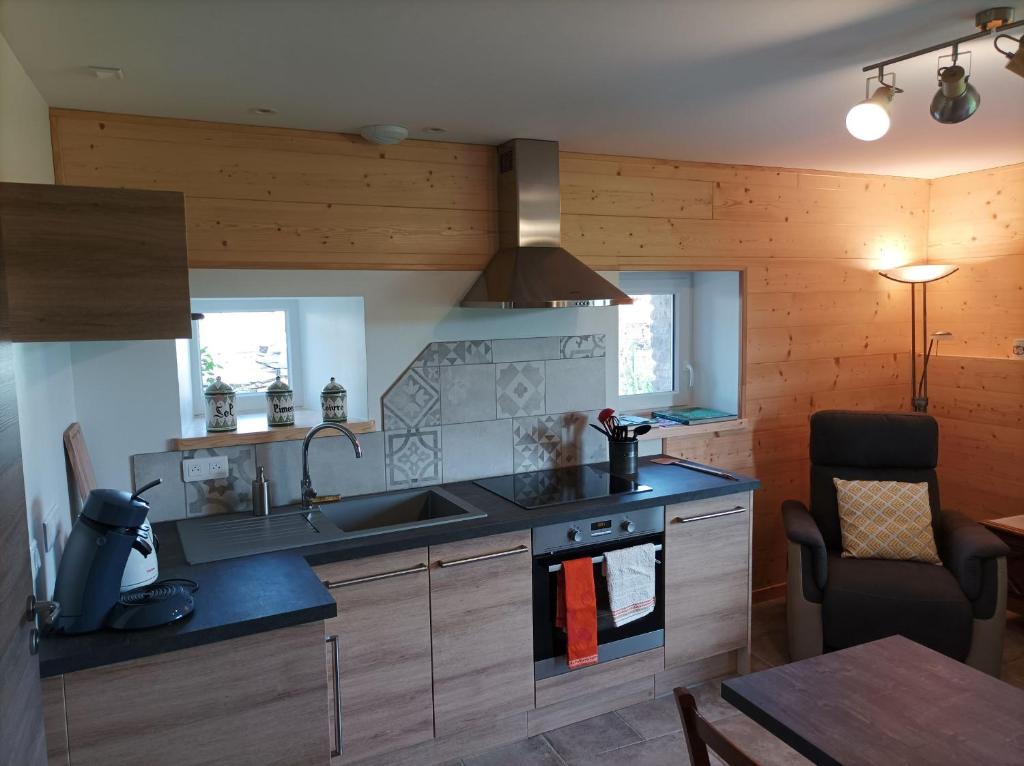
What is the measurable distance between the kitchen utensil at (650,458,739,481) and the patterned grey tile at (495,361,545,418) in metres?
0.64

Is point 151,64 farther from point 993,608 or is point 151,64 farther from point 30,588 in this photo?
point 993,608

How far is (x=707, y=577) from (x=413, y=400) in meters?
1.43

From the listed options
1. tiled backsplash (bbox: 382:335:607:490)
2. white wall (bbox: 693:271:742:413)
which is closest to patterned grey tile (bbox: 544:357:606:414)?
tiled backsplash (bbox: 382:335:607:490)

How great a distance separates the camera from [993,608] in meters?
3.11

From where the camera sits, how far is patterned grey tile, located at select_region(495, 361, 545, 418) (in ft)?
11.0

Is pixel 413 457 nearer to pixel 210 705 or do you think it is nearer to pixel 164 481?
pixel 164 481

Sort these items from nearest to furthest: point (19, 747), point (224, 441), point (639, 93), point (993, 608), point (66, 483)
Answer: point (19, 747), point (66, 483), point (639, 93), point (224, 441), point (993, 608)

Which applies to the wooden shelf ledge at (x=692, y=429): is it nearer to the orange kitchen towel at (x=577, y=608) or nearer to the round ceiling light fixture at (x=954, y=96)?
the orange kitchen towel at (x=577, y=608)

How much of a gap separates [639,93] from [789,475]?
2.44 meters

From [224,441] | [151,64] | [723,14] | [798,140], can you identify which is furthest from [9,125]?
[798,140]

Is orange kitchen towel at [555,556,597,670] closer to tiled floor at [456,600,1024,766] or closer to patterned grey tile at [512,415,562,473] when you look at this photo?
tiled floor at [456,600,1024,766]

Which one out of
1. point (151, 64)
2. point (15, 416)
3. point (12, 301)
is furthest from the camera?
point (151, 64)

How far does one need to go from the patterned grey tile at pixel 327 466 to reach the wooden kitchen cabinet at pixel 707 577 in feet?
3.93

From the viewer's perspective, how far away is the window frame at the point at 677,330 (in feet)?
13.2
